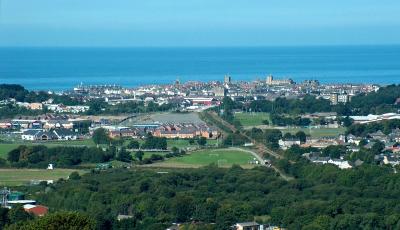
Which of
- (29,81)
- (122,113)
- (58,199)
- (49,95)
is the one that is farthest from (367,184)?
(29,81)

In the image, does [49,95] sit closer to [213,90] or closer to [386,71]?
[213,90]

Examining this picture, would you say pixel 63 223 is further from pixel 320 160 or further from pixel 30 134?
pixel 30 134

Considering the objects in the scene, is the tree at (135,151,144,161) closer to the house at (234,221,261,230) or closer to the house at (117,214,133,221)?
the house at (117,214,133,221)

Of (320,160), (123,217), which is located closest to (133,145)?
(320,160)

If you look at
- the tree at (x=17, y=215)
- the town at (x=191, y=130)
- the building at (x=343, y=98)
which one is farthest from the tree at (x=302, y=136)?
the tree at (x=17, y=215)

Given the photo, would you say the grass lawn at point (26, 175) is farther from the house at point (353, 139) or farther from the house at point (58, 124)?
the house at point (58, 124)

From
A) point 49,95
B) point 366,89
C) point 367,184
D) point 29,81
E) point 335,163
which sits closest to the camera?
point 367,184
